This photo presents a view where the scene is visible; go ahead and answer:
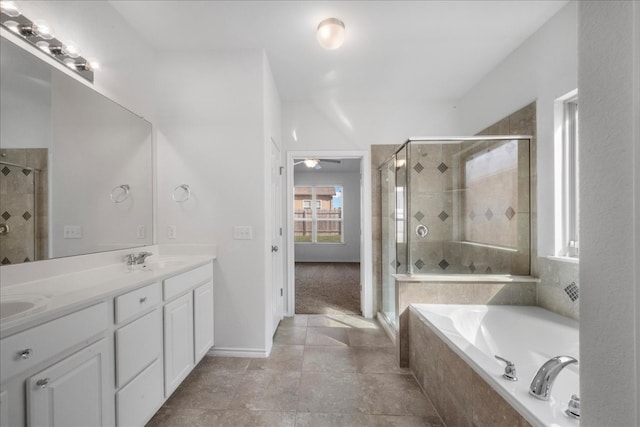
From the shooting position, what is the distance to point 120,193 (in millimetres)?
1945

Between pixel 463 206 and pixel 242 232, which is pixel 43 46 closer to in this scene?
pixel 242 232

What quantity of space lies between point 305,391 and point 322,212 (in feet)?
18.1

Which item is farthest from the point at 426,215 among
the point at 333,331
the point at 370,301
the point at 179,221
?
the point at 179,221

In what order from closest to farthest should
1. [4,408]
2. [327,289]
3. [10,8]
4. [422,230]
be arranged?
1. [4,408]
2. [10,8]
3. [422,230]
4. [327,289]

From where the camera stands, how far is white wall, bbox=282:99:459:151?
323 centimetres

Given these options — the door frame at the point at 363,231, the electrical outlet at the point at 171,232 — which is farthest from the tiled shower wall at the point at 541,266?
the electrical outlet at the point at 171,232

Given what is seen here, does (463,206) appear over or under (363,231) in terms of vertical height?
over

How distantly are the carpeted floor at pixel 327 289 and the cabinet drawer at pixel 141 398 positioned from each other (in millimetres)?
1968

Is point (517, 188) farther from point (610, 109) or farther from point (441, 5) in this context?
point (610, 109)

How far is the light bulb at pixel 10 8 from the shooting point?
124cm

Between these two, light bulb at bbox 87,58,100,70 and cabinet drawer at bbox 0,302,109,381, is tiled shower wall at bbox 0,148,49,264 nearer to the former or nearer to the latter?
cabinet drawer at bbox 0,302,109,381

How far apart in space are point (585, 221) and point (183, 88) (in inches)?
107

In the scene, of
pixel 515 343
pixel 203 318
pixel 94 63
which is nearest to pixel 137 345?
pixel 203 318

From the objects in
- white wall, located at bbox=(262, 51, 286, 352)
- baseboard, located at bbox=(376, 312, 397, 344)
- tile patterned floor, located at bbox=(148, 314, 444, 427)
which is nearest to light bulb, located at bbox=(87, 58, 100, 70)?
white wall, located at bbox=(262, 51, 286, 352)
